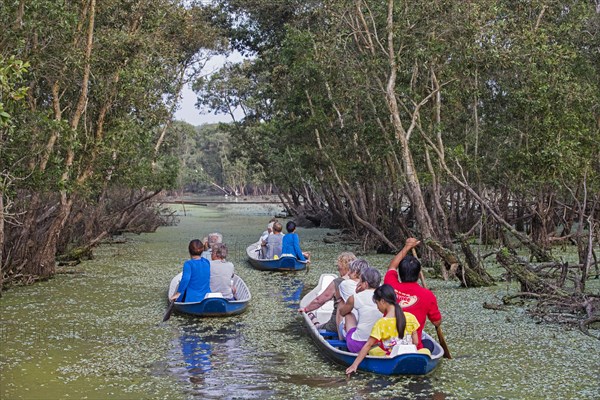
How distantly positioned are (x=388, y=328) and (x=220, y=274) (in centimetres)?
438

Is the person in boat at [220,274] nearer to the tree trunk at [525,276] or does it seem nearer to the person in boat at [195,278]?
the person in boat at [195,278]

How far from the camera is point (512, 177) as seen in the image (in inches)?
677

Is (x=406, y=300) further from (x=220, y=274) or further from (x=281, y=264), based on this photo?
(x=281, y=264)

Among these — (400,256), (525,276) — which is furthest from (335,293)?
(525,276)

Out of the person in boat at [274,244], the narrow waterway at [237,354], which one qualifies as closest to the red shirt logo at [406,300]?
the narrow waterway at [237,354]

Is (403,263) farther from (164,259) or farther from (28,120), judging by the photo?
(164,259)

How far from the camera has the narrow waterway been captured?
693cm

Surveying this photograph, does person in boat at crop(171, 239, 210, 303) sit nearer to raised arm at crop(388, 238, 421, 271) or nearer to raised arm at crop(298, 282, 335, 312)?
raised arm at crop(298, 282, 335, 312)

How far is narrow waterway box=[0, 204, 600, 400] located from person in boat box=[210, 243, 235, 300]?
0.49 metres

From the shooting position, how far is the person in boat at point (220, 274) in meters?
11.0

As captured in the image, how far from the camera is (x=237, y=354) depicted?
850cm

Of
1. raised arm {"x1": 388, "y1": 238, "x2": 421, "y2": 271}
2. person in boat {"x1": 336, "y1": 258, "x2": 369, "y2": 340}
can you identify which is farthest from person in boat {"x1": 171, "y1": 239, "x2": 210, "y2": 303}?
raised arm {"x1": 388, "y1": 238, "x2": 421, "y2": 271}

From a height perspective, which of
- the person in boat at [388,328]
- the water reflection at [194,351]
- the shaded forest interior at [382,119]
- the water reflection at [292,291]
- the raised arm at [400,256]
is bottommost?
the water reflection at [194,351]

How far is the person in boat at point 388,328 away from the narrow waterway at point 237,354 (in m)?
A: 0.25
